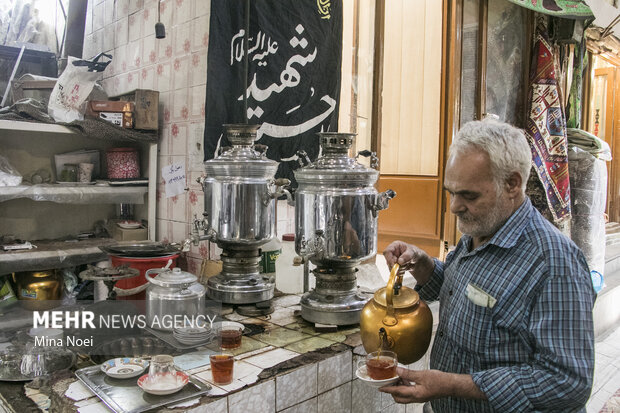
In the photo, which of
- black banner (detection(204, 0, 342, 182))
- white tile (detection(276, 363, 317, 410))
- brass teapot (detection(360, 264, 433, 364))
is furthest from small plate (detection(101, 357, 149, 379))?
black banner (detection(204, 0, 342, 182))

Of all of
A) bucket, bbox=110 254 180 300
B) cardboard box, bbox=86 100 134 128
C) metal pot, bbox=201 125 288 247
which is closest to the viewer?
metal pot, bbox=201 125 288 247

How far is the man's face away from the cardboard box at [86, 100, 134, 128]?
2486 mm

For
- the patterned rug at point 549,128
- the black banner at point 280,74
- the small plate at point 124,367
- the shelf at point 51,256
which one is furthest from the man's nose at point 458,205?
the patterned rug at point 549,128

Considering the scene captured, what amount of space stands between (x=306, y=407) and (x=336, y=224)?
764 millimetres

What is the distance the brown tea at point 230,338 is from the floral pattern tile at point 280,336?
155mm

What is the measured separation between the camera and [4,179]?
125 inches

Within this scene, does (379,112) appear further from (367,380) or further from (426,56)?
(367,380)

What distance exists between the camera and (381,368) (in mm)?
1580

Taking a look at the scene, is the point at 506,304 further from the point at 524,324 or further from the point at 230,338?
the point at 230,338

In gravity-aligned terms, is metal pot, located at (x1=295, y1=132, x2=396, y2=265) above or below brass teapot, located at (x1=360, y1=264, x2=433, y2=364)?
above

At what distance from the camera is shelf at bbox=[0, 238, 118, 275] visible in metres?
3.02

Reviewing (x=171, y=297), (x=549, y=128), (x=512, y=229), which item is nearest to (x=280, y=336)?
(x=171, y=297)

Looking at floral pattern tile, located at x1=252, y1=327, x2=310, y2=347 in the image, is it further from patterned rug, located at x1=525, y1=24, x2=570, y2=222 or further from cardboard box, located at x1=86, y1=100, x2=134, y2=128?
patterned rug, located at x1=525, y1=24, x2=570, y2=222

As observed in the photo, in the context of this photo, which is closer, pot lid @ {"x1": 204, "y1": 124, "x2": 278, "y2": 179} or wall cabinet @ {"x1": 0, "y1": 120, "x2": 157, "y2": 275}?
pot lid @ {"x1": 204, "y1": 124, "x2": 278, "y2": 179}
